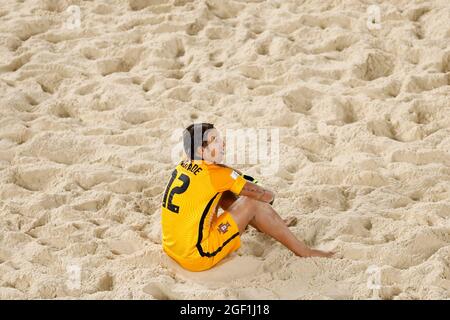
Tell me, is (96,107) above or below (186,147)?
below

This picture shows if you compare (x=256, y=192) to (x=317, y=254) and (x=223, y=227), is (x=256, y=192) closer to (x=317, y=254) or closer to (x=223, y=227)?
(x=223, y=227)

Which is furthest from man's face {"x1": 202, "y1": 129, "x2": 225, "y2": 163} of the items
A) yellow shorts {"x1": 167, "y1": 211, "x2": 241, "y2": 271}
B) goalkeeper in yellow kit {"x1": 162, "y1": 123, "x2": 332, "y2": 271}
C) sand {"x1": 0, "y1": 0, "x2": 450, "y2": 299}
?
sand {"x1": 0, "y1": 0, "x2": 450, "y2": 299}

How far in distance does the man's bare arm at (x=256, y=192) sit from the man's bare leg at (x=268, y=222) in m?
0.03

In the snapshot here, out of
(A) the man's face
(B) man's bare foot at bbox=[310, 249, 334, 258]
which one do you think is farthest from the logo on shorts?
(B) man's bare foot at bbox=[310, 249, 334, 258]

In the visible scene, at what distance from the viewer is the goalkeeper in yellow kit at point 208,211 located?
11.0ft

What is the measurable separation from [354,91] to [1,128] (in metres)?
2.13

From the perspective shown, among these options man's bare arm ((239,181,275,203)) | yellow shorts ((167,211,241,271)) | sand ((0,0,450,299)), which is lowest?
sand ((0,0,450,299))

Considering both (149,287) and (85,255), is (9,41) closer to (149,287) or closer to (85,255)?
(85,255)

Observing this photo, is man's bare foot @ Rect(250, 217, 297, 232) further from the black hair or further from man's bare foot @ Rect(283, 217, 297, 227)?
the black hair

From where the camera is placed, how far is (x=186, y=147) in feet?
11.3

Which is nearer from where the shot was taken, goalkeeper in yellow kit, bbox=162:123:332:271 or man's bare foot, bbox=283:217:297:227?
goalkeeper in yellow kit, bbox=162:123:332:271

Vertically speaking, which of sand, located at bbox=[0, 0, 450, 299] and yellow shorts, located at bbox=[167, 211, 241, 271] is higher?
yellow shorts, located at bbox=[167, 211, 241, 271]

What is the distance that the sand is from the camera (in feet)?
11.1
